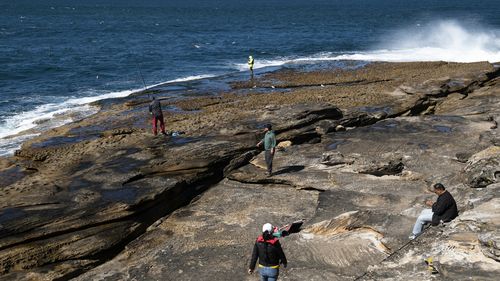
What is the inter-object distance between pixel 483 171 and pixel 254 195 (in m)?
6.78

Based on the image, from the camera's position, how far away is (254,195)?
679 inches

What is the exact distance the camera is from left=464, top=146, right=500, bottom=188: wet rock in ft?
48.3

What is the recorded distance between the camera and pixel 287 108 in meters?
25.7

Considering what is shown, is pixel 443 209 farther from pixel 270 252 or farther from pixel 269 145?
pixel 269 145

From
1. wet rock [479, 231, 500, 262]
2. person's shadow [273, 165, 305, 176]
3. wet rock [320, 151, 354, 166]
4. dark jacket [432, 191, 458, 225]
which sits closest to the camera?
wet rock [479, 231, 500, 262]

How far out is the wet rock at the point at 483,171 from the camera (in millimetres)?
14711

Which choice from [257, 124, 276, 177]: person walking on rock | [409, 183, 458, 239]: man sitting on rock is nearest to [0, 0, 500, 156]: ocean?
[257, 124, 276, 177]: person walking on rock

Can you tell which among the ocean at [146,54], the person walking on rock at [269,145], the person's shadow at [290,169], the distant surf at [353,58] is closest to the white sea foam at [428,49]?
the distant surf at [353,58]

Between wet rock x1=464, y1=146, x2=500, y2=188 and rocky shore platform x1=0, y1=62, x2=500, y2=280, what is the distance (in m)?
Result: 0.05

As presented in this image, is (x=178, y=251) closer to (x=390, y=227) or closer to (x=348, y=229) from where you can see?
(x=348, y=229)

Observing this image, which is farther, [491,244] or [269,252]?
[269,252]

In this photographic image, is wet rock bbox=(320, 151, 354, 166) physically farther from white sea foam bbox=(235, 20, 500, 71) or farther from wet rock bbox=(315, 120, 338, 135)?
white sea foam bbox=(235, 20, 500, 71)

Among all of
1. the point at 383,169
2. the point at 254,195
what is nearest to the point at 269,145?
the point at 254,195

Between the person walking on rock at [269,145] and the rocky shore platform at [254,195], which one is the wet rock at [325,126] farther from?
the person walking on rock at [269,145]
